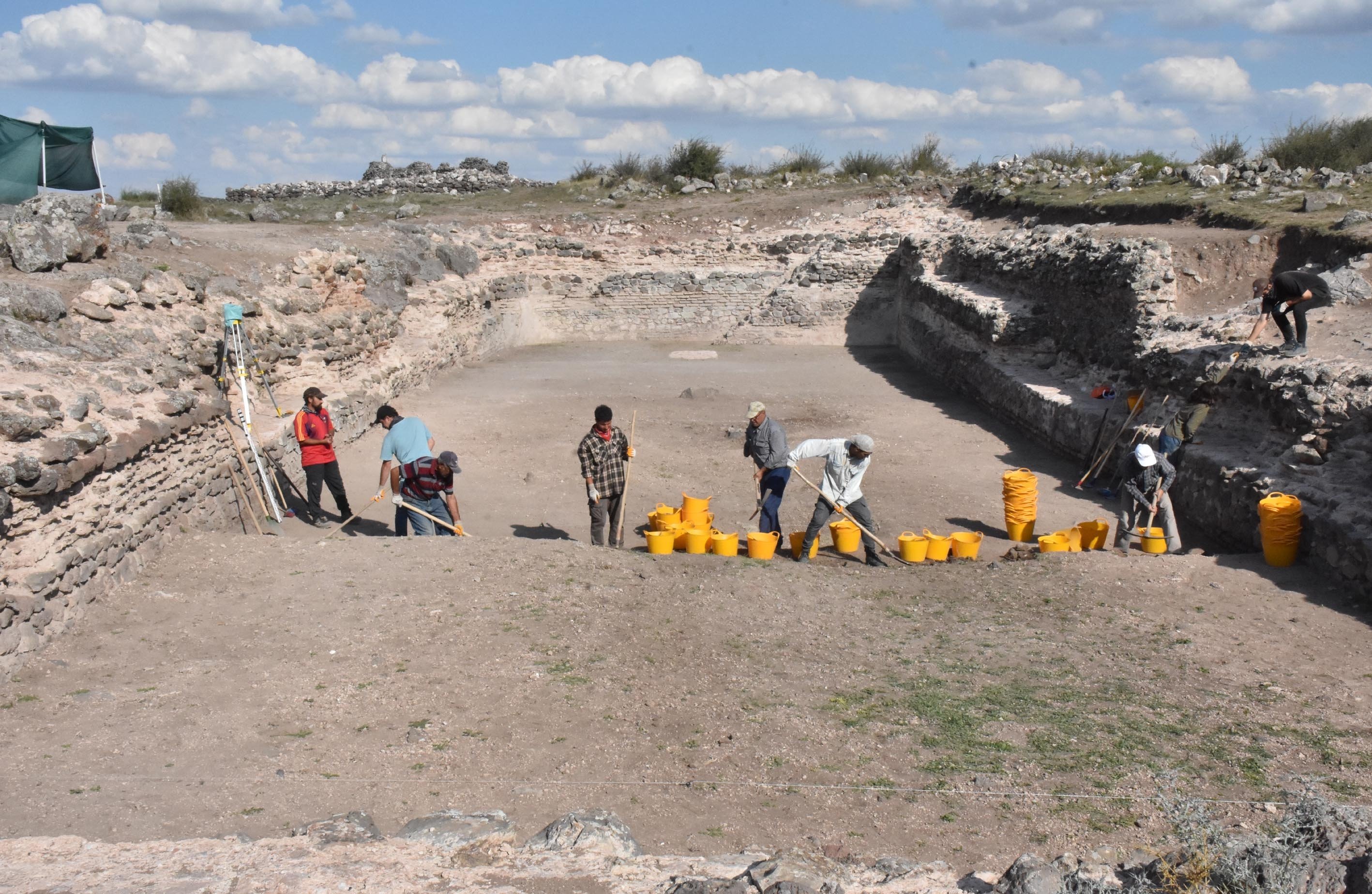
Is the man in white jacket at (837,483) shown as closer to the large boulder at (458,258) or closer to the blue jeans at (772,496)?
the blue jeans at (772,496)

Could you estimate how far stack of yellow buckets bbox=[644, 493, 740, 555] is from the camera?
909 centimetres

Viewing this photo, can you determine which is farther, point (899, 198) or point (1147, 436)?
point (899, 198)

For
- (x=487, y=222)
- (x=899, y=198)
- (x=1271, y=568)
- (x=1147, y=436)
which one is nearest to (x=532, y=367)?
(x=487, y=222)

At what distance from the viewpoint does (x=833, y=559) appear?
30.8ft

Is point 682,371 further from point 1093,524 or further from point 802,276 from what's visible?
point 1093,524

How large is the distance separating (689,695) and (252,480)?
551 cm

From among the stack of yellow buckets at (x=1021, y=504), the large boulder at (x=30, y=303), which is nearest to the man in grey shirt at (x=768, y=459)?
the stack of yellow buckets at (x=1021, y=504)

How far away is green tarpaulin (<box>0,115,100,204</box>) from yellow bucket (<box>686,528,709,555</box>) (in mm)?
11024

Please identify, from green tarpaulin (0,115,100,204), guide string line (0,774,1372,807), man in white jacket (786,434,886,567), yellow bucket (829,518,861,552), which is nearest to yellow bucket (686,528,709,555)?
man in white jacket (786,434,886,567)

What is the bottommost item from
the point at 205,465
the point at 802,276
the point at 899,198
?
the point at 205,465

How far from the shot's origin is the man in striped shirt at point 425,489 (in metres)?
9.03

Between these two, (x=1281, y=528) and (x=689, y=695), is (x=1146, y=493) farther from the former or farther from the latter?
(x=689, y=695)

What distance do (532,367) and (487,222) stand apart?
596 cm

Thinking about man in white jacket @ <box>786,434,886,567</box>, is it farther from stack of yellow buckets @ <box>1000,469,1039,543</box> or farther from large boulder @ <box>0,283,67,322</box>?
large boulder @ <box>0,283,67,322</box>
